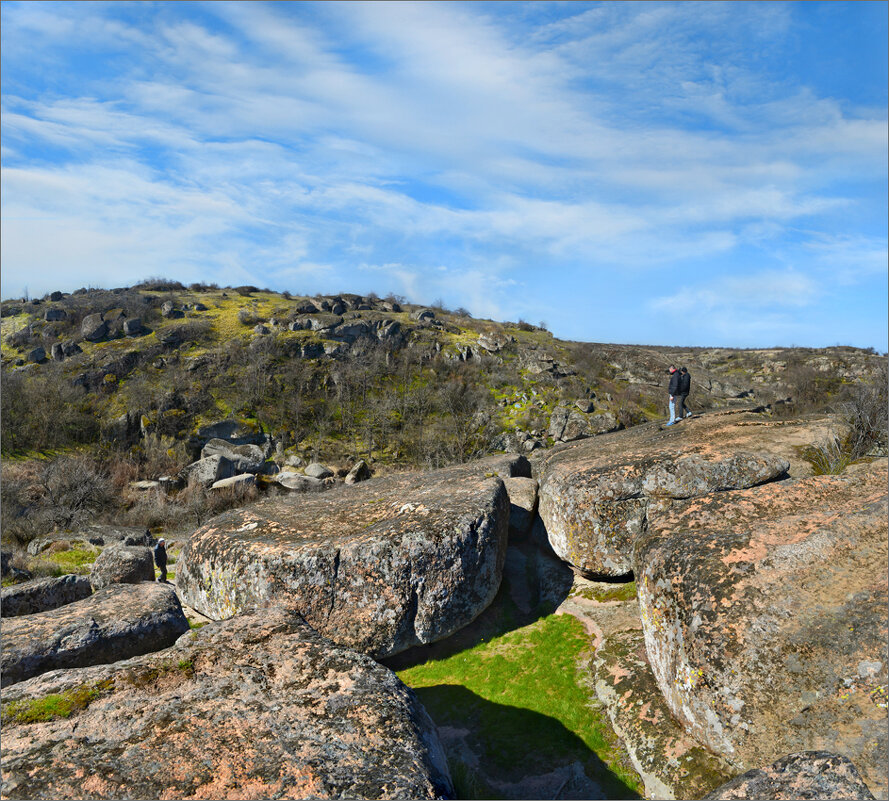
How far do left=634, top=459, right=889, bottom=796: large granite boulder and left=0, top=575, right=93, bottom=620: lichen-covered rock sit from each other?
51.0 ft

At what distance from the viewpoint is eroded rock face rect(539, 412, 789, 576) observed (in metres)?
14.7

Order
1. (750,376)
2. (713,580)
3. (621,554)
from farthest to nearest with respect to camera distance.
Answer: (750,376)
(621,554)
(713,580)

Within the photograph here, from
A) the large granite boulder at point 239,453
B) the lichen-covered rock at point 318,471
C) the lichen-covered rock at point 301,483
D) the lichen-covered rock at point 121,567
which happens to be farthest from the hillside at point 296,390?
the lichen-covered rock at point 121,567

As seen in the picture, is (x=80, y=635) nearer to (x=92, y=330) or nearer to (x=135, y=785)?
(x=135, y=785)

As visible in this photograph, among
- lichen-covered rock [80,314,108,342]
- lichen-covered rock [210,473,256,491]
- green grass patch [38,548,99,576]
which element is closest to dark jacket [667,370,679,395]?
green grass patch [38,548,99,576]

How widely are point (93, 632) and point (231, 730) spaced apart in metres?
6.51

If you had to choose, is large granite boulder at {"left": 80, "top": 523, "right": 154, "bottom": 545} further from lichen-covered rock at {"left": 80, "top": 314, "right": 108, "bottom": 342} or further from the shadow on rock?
lichen-covered rock at {"left": 80, "top": 314, "right": 108, "bottom": 342}

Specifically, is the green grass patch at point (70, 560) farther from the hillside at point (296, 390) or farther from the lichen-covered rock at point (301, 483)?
the lichen-covered rock at point (301, 483)

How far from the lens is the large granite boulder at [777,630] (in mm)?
7945

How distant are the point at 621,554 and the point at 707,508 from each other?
9.67 feet

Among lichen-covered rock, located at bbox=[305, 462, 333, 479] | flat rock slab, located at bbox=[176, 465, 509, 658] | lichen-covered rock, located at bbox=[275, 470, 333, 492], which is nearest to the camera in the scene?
flat rock slab, located at bbox=[176, 465, 509, 658]

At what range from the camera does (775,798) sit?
5293 millimetres

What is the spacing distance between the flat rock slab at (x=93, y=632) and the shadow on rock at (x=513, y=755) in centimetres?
601

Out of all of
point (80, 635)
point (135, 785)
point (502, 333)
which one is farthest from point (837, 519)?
point (502, 333)
